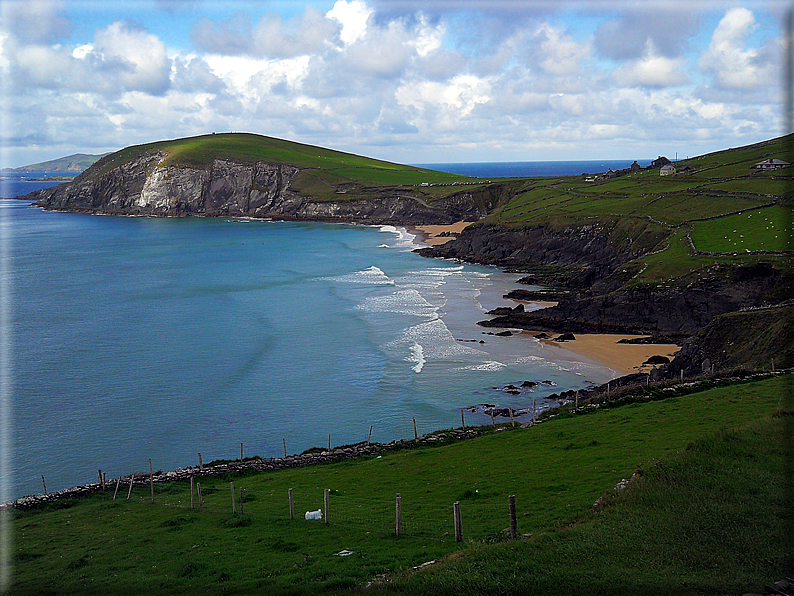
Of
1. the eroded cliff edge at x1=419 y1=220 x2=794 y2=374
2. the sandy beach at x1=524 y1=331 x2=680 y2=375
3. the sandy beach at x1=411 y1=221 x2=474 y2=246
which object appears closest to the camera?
the eroded cliff edge at x1=419 y1=220 x2=794 y2=374

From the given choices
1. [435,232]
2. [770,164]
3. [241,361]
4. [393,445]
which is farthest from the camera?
[435,232]

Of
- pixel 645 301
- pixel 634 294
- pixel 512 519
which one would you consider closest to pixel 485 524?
pixel 512 519

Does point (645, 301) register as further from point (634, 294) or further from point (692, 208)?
point (692, 208)

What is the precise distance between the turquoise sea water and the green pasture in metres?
25.1

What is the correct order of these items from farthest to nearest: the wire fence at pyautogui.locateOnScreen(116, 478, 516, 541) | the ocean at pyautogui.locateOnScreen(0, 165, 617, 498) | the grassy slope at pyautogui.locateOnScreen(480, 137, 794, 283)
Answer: the grassy slope at pyautogui.locateOnScreen(480, 137, 794, 283), the ocean at pyautogui.locateOnScreen(0, 165, 617, 498), the wire fence at pyautogui.locateOnScreen(116, 478, 516, 541)

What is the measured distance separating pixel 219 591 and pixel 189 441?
958 inches

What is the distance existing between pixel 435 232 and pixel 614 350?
322 feet

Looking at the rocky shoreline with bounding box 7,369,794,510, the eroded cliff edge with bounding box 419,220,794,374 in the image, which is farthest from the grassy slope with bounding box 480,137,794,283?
the rocky shoreline with bounding box 7,369,794,510

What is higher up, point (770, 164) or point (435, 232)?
point (770, 164)

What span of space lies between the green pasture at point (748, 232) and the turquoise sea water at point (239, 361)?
25064mm

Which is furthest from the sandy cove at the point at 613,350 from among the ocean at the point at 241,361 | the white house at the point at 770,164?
the white house at the point at 770,164

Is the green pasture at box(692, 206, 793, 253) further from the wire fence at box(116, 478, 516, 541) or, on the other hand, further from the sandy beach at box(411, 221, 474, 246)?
the wire fence at box(116, 478, 516, 541)

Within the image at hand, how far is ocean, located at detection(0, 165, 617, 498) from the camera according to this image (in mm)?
38406

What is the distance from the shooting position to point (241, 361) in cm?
5366
